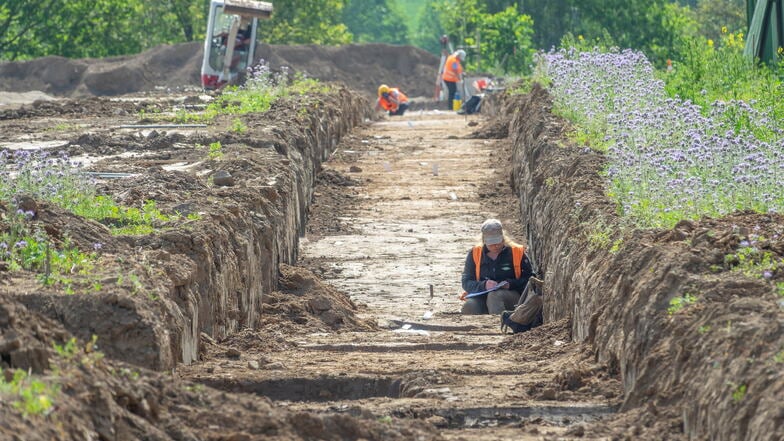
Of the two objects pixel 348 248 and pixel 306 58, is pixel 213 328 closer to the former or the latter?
pixel 348 248

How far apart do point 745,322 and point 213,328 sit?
4.63 m

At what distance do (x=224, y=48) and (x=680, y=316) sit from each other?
2862 cm

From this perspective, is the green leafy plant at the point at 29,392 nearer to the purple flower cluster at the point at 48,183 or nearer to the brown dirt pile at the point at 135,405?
the brown dirt pile at the point at 135,405

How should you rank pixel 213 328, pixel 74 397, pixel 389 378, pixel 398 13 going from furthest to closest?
pixel 398 13 → pixel 213 328 → pixel 389 378 → pixel 74 397

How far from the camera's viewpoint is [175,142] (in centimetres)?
1736

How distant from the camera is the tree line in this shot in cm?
4528

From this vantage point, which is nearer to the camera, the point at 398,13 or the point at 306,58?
the point at 306,58

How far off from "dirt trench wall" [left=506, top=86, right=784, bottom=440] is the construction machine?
2314 centimetres

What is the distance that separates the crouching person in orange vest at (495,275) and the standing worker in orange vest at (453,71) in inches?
904

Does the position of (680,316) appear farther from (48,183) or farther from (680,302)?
(48,183)

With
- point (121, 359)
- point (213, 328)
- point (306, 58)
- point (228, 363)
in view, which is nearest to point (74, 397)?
point (121, 359)

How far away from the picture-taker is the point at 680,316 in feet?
21.7

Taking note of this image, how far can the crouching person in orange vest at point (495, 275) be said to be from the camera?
1302cm

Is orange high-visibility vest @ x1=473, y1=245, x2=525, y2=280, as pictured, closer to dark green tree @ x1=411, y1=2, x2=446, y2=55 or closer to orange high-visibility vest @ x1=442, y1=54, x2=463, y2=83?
orange high-visibility vest @ x1=442, y1=54, x2=463, y2=83
